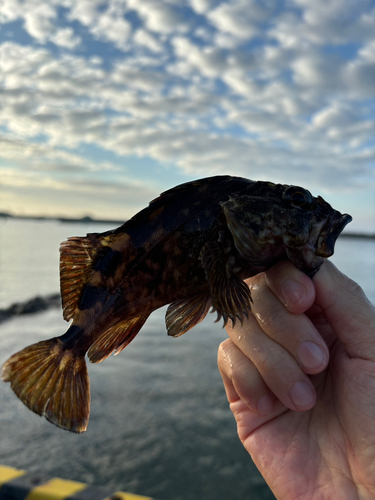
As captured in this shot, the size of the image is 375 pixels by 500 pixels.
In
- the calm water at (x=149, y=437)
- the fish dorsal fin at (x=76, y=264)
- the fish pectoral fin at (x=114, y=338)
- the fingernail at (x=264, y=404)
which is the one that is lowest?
the calm water at (x=149, y=437)

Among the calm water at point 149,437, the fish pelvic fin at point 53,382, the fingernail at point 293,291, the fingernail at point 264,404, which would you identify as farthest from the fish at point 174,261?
the calm water at point 149,437

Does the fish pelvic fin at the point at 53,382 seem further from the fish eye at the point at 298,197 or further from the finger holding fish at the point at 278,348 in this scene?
the fish eye at the point at 298,197

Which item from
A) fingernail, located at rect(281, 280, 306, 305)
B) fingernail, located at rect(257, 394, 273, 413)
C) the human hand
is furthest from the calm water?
fingernail, located at rect(281, 280, 306, 305)

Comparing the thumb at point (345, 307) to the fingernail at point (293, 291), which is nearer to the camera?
the fingernail at point (293, 291)

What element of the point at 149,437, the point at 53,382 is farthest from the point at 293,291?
the point at 149,437

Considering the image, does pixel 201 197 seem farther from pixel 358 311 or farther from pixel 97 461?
pixel 97 461

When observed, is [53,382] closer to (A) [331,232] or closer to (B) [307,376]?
(B) [307,376]

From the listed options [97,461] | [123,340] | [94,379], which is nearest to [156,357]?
[94,379]
